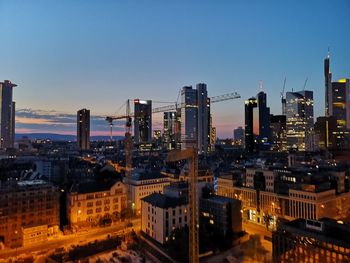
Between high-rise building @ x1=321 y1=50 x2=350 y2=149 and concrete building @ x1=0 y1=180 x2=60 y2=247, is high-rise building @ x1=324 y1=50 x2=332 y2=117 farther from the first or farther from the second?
concrete building @ x1=0 y1=180 x2=60 y2=247

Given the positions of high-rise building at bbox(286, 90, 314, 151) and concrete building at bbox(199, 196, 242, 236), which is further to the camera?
high-rise building at bbox(286, 90, 314, 151)

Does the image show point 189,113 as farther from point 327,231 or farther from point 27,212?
point 327,231

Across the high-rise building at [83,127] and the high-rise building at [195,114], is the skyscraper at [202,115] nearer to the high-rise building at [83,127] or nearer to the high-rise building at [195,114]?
the high-rise building at [195,114]

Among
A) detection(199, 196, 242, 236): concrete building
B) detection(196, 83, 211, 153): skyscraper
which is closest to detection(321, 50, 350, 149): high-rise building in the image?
detection(196, 83, 211, 153): skyscraper

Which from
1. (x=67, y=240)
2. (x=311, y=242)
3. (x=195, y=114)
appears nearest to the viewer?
(x=311, y=242)

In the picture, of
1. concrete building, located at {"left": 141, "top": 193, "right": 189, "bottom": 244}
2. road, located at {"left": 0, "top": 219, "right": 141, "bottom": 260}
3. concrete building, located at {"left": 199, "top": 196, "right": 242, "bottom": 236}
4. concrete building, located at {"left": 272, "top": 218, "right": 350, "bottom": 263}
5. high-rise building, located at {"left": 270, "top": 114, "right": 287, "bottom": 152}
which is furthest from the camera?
high-rise building, located at {"left": 270, "top": 114, "right": 287, "bottom": 152}

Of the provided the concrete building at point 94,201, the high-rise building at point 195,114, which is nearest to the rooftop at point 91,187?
the concrete building at point 94,201

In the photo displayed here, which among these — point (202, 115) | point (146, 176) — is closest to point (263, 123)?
point (202, 115)
